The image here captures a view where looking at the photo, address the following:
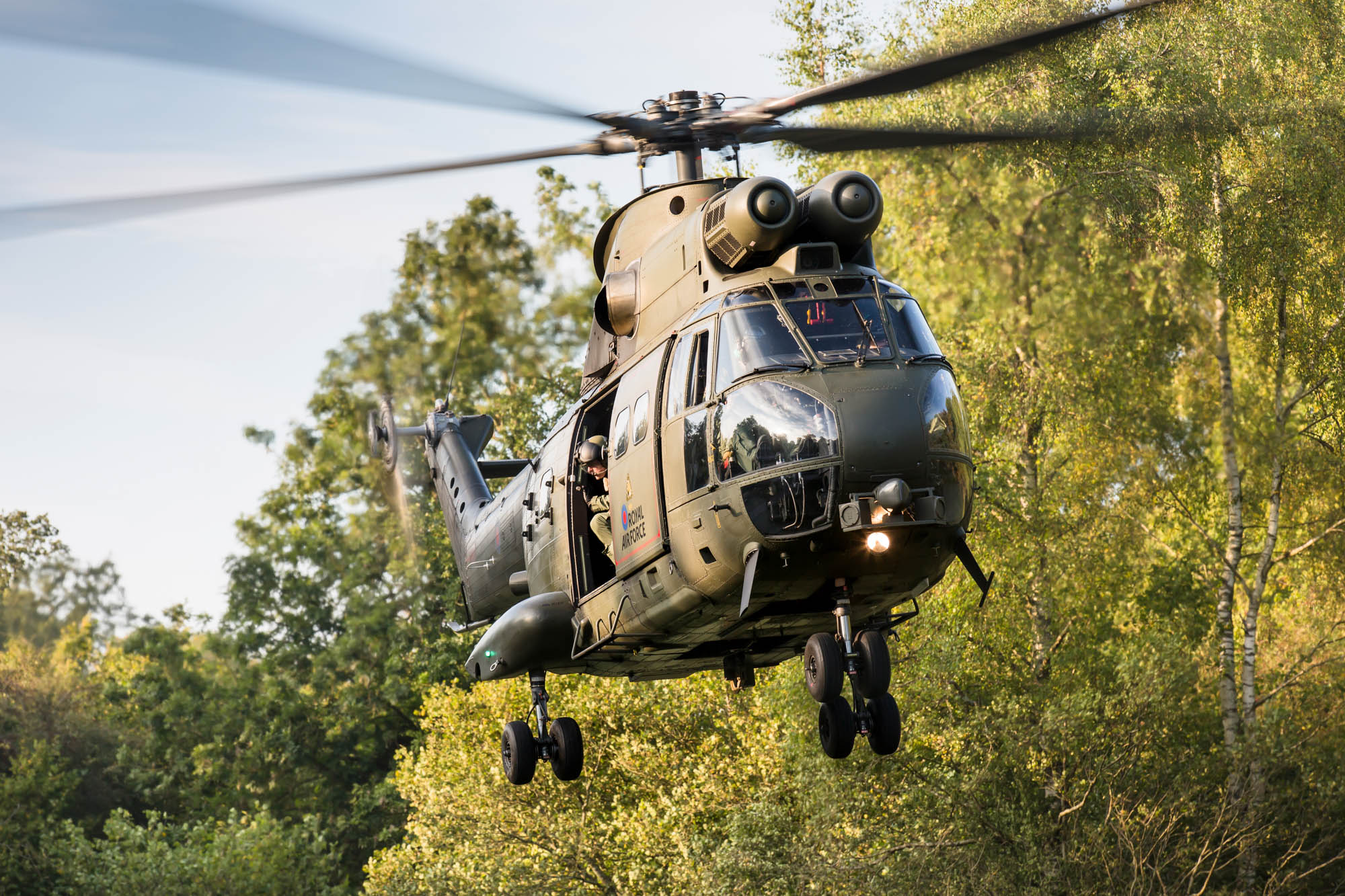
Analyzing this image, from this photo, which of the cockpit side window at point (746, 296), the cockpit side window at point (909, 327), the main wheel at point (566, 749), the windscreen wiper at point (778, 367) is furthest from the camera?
the main wheel at point (566, 749)

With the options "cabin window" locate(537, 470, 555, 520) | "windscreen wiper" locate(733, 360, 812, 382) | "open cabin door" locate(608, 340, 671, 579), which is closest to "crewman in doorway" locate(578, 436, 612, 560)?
"open cabin door" locate(608, 340, 671, 579)

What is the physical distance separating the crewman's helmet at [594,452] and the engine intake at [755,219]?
2.06 metres

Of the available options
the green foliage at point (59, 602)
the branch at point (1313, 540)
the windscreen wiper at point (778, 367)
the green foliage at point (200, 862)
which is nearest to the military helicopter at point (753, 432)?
the windscreen wiper at point (778, 367)

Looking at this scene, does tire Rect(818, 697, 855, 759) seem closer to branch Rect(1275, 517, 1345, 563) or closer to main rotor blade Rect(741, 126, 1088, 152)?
main rotor blade Rect(741, 126, 1088, 152)

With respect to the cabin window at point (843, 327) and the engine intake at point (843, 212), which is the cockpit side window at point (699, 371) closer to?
the cabin window at point (843, 327)

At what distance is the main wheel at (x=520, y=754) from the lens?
12.1m

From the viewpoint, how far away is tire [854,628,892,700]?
28.6 ft

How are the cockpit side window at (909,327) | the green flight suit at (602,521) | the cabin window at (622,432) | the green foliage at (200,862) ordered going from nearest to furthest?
1. the cockpit side window at (909,327)
2. the cabin window at (622,432)
3. the green flight suit at (602,521)
4. the green foliage at (200,862)

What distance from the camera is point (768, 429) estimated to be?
8.56 metres

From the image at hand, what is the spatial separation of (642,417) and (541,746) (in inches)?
146

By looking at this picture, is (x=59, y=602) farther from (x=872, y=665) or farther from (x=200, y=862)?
(x=872, y=665)

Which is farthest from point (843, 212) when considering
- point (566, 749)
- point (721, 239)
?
point (566, 749)

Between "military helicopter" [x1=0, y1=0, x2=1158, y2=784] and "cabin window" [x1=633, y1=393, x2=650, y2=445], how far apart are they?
26 millimetres

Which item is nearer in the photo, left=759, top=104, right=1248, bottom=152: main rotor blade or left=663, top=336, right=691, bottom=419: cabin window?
left=663, top=336, right=691, bottom=419: cabin window
